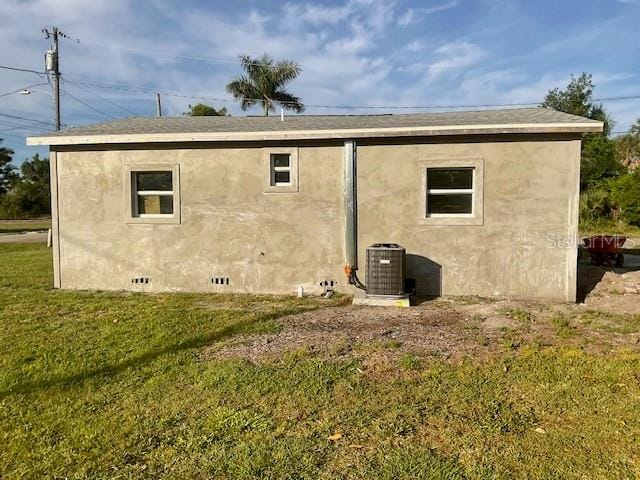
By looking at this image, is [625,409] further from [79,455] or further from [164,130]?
[164,130]

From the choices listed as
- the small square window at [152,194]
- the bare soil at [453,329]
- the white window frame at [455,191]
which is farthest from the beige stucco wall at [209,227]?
the bare soil at [453,329]

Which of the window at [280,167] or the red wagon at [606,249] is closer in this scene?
the window at [280,167]

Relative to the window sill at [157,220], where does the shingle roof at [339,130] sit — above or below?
above

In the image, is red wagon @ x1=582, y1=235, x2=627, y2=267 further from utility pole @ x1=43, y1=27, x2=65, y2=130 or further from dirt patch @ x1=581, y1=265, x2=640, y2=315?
utility pole @ x1=43, y1=27, x2=65, y2=130

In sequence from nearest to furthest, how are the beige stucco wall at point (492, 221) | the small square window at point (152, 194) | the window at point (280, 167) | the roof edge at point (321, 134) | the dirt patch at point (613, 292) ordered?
1. the dirt patch at point (613, 292)
2. the roof edge at point (321, 134)
3. the beige stucco wall at point (492, 221)
4. the window at point (280, 167)
5. the small square window at point (152, 194)

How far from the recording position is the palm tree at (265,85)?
2609 centimetres

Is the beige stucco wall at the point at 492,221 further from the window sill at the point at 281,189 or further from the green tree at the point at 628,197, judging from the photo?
Answer: the green tree at the point at 628,197

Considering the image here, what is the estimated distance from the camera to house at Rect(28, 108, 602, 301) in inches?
307

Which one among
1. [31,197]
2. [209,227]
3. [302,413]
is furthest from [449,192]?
[31,197]

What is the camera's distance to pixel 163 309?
722cm

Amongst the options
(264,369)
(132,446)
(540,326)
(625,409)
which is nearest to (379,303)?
(540,326)

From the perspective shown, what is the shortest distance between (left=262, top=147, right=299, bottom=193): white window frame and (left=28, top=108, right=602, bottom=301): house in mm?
27

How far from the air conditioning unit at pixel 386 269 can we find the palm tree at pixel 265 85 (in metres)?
20.8

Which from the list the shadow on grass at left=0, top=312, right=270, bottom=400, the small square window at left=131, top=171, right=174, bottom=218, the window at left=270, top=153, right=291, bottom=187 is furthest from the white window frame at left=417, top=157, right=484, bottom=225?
the small square window at left=131, top=171, right=174, bottom=218
